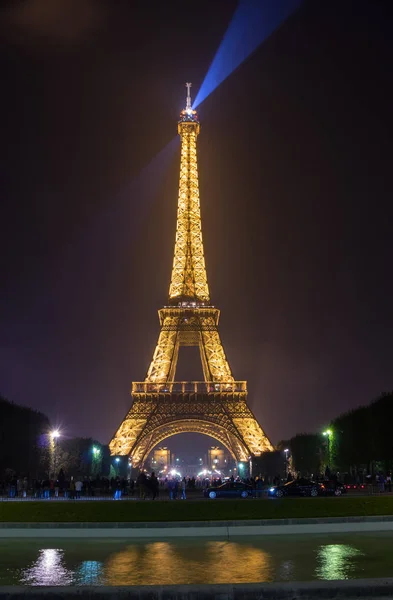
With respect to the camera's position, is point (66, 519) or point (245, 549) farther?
point (66, 519)

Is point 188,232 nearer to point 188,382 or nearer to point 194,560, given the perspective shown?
point 188,382

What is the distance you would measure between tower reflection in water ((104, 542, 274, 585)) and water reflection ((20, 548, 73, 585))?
94 cm

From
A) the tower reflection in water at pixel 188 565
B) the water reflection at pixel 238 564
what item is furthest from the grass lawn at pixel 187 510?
the water reflection at pixel 238 564

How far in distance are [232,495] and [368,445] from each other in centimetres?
3052

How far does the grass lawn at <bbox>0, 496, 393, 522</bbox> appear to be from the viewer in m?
25.6

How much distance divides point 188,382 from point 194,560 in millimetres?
64578

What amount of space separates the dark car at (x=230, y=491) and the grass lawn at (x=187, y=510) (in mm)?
16504

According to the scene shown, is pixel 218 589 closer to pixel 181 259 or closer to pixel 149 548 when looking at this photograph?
pixel 149 548

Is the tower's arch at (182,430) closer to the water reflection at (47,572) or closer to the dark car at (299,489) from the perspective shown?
the dark car at (299,489)

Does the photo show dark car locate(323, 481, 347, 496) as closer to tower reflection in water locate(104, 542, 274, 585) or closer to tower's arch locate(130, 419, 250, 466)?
tower reflection in water locate(104, 542, 274, 585)

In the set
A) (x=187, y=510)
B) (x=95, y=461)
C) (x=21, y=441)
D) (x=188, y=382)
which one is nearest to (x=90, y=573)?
(x=187, y=510)

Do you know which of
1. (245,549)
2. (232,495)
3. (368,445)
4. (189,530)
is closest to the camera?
(245,549)

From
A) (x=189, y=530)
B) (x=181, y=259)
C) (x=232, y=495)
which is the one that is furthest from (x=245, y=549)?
(x=181, y=259)

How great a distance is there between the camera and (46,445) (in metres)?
73.6
